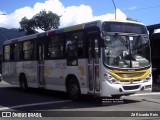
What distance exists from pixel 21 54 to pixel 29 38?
58.2 inches

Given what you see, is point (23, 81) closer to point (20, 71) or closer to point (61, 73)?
point (20, 71)

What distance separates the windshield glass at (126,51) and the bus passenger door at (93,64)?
17.1 inches

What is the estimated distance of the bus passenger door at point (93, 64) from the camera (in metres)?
13.2

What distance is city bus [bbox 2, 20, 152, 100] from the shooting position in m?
13.0

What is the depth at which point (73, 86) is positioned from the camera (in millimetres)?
14742

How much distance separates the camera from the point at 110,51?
13.0 metres

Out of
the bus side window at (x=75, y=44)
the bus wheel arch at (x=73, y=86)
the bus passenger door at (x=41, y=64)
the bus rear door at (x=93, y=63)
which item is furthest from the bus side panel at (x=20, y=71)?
the bus rear door at (x=93, y=63)

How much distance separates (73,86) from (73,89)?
0.13 meters

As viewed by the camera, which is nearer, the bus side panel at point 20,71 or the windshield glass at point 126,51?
the windshield glass at point 126,51

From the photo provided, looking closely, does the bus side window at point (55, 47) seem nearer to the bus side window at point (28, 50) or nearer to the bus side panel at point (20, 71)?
the bus side panel at point (20, 71)

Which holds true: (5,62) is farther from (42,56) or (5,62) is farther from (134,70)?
(134,70)

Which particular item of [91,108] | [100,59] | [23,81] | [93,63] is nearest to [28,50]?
[23,81]

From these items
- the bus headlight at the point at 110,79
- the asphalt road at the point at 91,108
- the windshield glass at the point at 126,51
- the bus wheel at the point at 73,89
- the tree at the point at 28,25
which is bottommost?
the asphalt road at the point at 91,108

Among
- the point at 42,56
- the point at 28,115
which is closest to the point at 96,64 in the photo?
the point at 28,115
